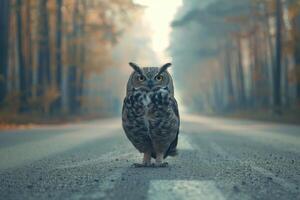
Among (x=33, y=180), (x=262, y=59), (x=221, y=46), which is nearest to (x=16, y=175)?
(x=33, y=180)

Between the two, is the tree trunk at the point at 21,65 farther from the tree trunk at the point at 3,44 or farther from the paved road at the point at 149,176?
the paved road at the point at 149,176

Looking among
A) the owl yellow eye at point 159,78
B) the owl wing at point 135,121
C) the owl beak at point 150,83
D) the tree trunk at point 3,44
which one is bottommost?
the owl wing at point 135,121

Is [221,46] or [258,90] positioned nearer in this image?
[258,90]

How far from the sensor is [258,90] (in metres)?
41.8

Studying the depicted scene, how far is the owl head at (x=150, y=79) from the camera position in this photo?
236 inches

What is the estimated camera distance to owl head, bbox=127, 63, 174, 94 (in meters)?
6.00

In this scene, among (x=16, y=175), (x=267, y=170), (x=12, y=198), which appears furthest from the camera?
(x=267, y=170)

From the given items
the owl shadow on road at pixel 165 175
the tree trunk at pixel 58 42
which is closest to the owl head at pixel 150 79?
the owl shadow on road at pixel 165 175

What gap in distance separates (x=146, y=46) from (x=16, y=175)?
59.9 m

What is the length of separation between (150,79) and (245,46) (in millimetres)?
50186

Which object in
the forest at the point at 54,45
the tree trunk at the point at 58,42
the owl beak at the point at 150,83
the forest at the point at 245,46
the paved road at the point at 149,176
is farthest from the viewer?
the tree trunk at the point at 58,42

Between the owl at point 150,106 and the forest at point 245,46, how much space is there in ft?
73.5

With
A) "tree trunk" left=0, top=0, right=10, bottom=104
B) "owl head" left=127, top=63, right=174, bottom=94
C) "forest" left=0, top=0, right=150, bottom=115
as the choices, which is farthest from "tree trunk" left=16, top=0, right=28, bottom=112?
"owl head" left=127, top=63, right=174, bottom=94

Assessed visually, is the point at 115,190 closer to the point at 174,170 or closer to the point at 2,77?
the point at 174,170
